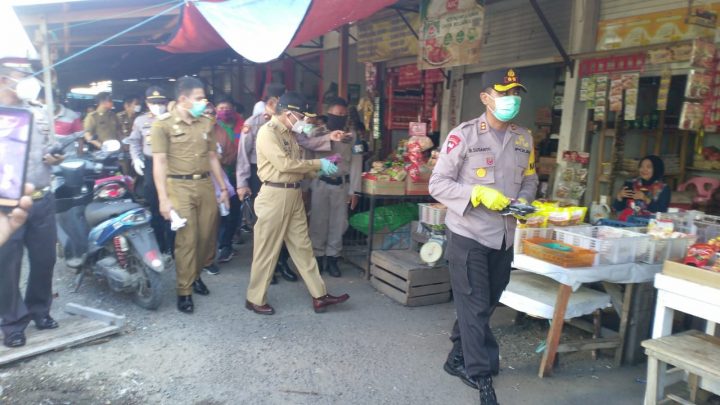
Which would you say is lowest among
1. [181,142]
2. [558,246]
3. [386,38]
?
[558,246]

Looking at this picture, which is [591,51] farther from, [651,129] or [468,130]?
[468,130]

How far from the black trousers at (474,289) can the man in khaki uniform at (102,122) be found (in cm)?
743

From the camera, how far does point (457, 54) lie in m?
6.03

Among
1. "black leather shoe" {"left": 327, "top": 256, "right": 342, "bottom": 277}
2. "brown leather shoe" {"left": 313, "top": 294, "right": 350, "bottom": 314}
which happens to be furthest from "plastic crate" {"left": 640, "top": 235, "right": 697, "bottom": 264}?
"black leather shoe" {"left": 327, "top": 256, "right": 342, "bottom": 277}

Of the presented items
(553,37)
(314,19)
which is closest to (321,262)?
(314,19)

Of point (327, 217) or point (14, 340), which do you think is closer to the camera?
point (14, 340)

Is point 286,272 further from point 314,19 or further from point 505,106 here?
point 505,106

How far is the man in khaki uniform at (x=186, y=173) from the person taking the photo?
437 cm

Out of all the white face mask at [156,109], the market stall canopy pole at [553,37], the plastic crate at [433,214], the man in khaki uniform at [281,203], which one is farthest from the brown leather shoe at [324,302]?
the market stall canopy pole at [553,37]

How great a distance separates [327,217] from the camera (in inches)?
225

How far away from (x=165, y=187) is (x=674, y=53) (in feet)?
16.1

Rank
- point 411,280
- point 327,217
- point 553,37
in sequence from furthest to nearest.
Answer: point 553,37 < point 327,217 < point 411,280

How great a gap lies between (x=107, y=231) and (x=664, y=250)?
446cm

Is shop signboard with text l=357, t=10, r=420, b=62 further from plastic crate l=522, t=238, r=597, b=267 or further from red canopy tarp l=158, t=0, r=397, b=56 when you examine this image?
plastic crate l=522, t=238, r=597, b=267
